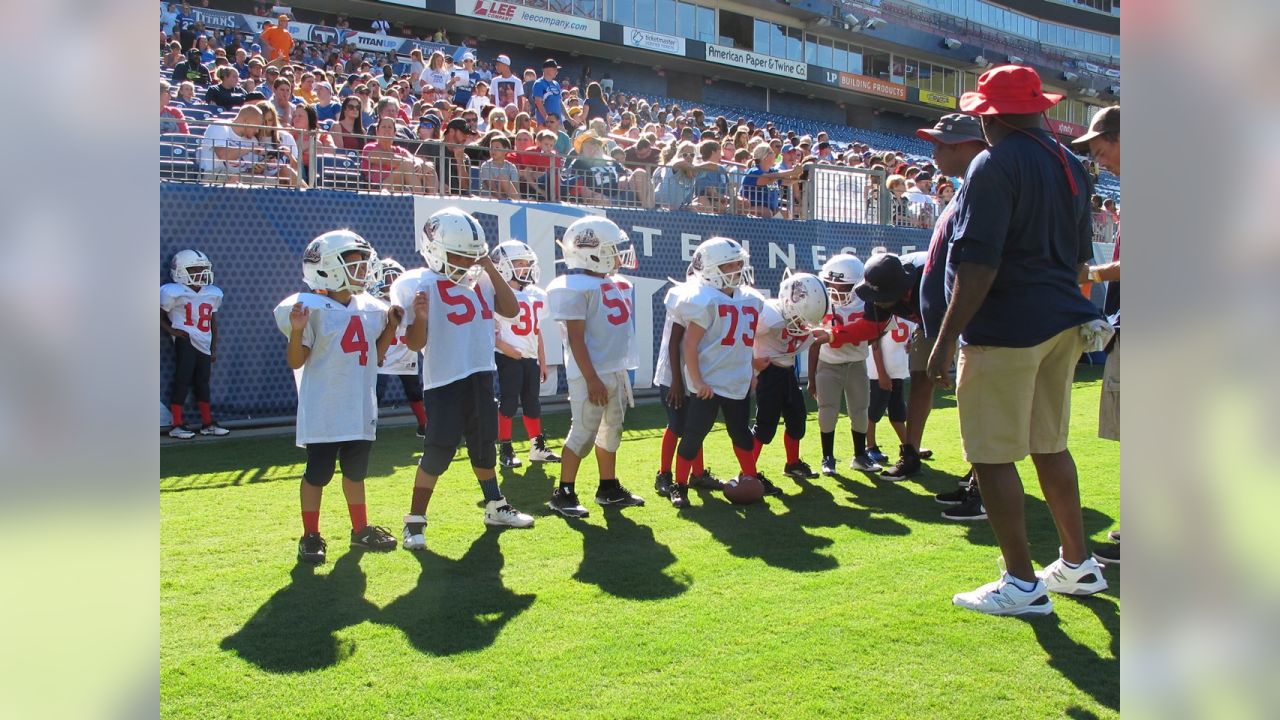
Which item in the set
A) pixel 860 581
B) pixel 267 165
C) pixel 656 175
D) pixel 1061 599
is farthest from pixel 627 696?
pixel 656 175

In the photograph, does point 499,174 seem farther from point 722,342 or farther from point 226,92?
point 722,342

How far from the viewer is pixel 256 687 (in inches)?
141

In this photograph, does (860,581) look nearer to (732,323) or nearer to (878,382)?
(732,323)

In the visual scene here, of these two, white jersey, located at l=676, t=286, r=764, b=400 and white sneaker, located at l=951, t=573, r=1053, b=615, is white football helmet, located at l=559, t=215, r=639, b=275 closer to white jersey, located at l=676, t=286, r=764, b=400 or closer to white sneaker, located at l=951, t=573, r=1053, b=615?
white jersey, located at l=676, t=286, r=764, b=400

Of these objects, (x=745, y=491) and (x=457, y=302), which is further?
(x=745, y=491)

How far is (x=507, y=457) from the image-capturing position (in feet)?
26.7

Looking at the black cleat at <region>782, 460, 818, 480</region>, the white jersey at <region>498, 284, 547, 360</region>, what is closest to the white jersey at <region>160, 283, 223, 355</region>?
the white jersey at <region>498, 284, 547, 360</region>

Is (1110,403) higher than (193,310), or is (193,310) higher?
(193,310)

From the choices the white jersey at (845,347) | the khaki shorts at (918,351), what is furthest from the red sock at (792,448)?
the khaki shorts at (918,351)

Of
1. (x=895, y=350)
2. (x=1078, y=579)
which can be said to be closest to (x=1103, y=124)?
(x=1078, y=579)

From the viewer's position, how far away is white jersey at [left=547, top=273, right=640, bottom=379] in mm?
6277

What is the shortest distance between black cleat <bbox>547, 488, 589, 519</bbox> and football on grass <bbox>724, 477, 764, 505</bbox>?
1017 mm

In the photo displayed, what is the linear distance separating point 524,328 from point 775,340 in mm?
2172

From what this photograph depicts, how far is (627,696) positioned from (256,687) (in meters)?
1.39
